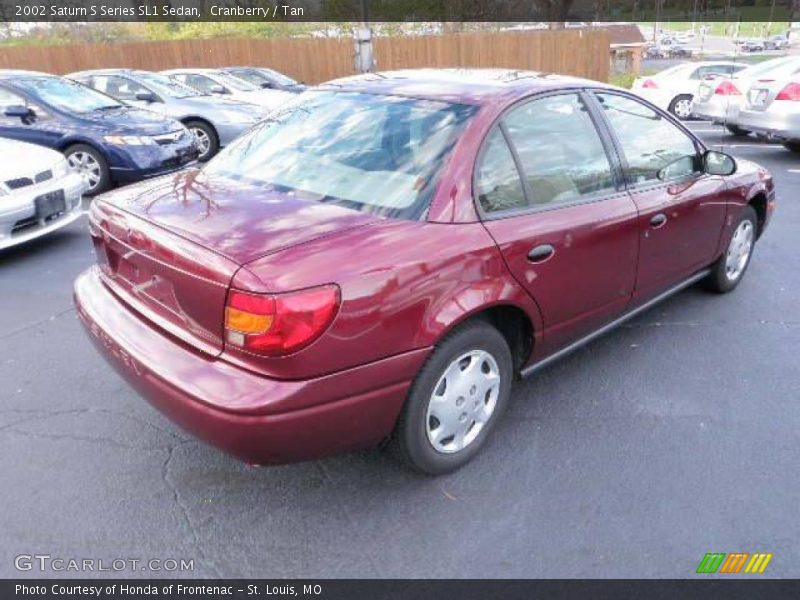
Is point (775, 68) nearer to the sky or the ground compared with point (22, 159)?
nearer to the sky

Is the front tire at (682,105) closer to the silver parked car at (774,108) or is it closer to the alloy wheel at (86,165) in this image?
the silver parked car at (774,108)

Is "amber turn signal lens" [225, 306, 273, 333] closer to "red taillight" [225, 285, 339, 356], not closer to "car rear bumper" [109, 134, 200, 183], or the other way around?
"red taillight" [225, 285, 339, 356]

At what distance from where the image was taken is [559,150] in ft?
9.78

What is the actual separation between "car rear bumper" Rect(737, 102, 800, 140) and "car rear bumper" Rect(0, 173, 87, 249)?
29.6 feet

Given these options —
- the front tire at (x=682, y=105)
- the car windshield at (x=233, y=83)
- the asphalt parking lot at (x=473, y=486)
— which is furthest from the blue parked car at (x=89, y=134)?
the front tire at (x=682, y=105)

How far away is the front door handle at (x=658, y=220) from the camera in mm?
3314

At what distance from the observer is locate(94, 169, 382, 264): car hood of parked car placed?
2.20 meters

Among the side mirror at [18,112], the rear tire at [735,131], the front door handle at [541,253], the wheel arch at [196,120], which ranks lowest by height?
the rear tire at [735,131]

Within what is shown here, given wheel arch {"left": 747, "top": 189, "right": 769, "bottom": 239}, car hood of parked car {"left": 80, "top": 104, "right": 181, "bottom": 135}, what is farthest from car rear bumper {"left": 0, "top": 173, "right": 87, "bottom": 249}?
wheel arch {"left": 747, "top": 189, "right": 769, "bottom": 239}

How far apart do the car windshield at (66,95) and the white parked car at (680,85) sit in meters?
11.0

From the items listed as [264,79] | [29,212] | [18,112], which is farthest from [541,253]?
[264,79]

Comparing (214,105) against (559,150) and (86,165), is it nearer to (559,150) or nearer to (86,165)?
(86,165)

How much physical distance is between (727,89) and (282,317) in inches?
429

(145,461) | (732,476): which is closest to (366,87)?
(145,461)
